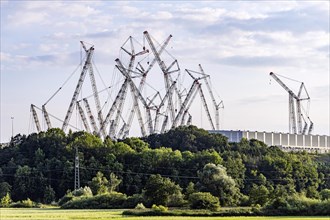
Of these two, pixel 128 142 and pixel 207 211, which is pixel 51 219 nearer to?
pixel 207 211

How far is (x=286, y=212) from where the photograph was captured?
345 ft

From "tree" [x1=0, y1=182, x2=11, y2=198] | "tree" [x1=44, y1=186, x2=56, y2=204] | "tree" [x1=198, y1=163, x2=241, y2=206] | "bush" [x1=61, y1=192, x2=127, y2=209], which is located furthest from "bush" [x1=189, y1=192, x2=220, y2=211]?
"tree" [x1=0, y1=182, x2=11, y2=198]

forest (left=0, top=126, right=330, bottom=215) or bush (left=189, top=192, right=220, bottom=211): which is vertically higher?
forest (left=0, top=126, right=330, bottom=215)

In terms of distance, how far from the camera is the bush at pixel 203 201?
11556 cm

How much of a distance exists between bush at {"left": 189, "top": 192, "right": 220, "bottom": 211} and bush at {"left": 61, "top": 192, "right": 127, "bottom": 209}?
18.7 m

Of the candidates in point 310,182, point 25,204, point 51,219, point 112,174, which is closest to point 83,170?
point 112,174

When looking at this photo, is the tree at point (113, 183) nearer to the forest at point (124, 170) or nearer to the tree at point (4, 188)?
the forest at point (124, 170)

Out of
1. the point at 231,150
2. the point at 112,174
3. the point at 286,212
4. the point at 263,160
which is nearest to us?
the point at 286,212

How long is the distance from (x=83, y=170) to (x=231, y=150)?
41.2 meters

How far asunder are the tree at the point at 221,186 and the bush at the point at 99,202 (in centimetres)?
1519

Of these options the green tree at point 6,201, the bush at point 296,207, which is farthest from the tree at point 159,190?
the green tree at point 6,201

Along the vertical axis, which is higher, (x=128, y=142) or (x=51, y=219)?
(x=128, y=142)

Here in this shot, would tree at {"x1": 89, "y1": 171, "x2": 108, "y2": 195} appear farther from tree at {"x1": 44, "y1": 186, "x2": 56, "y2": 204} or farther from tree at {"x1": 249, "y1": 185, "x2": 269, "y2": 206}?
tree at {"x1": 249, "y1": 185, "x2": 269, "y2": 206}

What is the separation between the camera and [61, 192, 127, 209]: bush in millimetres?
133500
